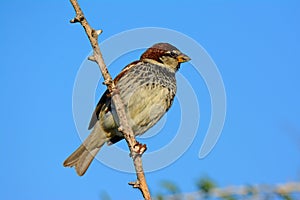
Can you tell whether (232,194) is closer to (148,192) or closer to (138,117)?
(148,192)

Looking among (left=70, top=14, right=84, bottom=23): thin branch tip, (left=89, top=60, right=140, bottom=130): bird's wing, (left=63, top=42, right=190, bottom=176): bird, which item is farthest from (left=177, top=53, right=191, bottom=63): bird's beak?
(left=70, top=14, right=84, bottom=23): thin branch tip

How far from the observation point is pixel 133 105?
502cm

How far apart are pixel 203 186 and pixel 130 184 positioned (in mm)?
837

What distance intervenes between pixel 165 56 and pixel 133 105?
2.76ft

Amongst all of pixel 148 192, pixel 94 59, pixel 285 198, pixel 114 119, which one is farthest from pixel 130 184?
pixel 114 119

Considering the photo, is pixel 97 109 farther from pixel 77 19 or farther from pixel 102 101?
pixel 77 19

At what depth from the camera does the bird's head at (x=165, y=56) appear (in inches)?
218

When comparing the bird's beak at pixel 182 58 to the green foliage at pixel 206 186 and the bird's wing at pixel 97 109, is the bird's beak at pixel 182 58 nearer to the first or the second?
the bird's wing at pixel 97 109

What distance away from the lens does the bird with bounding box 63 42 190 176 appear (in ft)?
16.5

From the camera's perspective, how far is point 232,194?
1.84 m

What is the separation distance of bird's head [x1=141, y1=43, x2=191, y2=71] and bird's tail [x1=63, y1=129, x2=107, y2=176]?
103cm

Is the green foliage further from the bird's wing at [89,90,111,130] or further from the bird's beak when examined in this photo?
the bird's beak

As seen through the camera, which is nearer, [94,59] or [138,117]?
[94,59]

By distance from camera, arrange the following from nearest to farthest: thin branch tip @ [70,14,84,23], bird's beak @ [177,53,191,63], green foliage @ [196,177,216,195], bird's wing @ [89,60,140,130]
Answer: green foliage @ [196,177,216,195]
thin branch tip @ [70,14,84,23]
bird's wing @ [89,60,140,130]
bird's beak @ [177,53,191,63]
